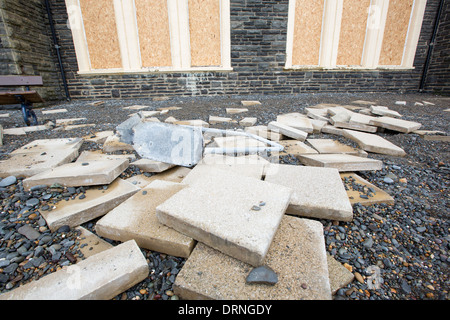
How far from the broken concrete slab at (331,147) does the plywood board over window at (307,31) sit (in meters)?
5.97

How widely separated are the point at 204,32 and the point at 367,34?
5592 mm

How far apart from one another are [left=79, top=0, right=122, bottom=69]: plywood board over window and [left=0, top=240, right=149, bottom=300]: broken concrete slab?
7485 mm

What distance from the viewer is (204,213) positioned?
1.14 meters

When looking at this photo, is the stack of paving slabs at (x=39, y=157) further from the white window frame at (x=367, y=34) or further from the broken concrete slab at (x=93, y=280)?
the white window frame at (x=367, y=34)

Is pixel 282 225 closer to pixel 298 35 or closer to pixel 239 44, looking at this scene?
pixel 239 44

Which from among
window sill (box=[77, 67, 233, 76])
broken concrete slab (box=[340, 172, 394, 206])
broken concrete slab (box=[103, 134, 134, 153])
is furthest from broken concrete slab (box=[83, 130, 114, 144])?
window sill (box=[77, 67, 233, 76])

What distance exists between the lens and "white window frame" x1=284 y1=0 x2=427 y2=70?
7.24 metres

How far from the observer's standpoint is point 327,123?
357cm

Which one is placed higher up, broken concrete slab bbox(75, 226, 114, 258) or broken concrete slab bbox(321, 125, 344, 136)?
broken concrete slab bbox(321, 125, 344, 136)

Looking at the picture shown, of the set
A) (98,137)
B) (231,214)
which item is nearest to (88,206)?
(231,214)

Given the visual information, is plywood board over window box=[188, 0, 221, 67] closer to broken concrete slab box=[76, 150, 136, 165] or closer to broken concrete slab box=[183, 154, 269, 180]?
broken concrete slab box=[76, 150, 136, 165]

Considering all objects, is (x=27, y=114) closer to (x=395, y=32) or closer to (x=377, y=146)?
(x=377, y=146)
